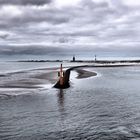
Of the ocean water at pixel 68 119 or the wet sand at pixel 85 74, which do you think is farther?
the wet sand at pixel 85 74

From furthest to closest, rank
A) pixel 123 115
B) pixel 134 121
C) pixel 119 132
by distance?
pixel 123 115 → pixel 134 121 → pixel 119 132

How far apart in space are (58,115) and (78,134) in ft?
11.8

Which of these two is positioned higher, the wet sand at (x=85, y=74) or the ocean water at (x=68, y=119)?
the ocean water at (x=68, y=119)

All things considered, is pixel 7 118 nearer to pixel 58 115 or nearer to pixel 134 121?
pixel 58 115

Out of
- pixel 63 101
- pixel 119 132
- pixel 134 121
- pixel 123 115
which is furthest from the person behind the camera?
pixel 63 101

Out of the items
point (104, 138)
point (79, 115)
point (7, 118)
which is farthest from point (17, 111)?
point (104, 138)

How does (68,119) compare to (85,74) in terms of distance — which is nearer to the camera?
(68,119)

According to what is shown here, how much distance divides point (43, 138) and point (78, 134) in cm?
148

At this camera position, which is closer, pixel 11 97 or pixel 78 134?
pixel 78 134

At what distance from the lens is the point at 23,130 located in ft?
38.3

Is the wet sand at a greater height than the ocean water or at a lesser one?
lesser

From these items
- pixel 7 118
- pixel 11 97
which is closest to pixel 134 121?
pixel 7 118

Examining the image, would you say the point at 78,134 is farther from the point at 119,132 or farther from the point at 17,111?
the point at 17,111

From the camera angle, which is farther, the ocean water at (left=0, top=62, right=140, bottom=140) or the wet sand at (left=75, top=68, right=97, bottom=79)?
the wet sand at (left=75, top=68, right=97, bottom=79)
